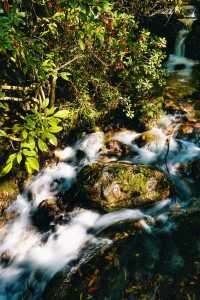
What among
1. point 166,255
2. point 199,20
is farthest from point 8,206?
point 199,20

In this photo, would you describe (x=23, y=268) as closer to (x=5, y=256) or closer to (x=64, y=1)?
(x=5, y=256)

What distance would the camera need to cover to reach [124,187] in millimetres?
5641

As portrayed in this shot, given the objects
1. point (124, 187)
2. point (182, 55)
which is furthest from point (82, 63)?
point (182, 55)

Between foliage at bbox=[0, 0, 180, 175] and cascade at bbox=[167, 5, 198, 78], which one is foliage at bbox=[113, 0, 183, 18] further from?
cascade at bbox=[167, 5, 198, 78]

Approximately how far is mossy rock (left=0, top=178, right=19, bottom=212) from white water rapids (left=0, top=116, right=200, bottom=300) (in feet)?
0.33

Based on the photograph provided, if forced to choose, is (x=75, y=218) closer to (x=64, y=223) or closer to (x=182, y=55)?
(x=64, y=223)

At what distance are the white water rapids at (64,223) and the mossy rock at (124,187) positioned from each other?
15 cm

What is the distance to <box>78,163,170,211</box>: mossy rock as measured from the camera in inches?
221

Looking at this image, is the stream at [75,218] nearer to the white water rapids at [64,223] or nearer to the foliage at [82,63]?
the white water rapids at [64,223]

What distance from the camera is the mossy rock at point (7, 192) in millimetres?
6030

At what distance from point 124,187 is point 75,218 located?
921 mm

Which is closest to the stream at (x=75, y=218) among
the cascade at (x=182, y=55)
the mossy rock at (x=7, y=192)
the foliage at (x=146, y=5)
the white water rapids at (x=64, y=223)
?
the white water rapids at (x=64, y=223)

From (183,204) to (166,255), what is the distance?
4.56 feet

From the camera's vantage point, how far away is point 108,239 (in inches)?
200
